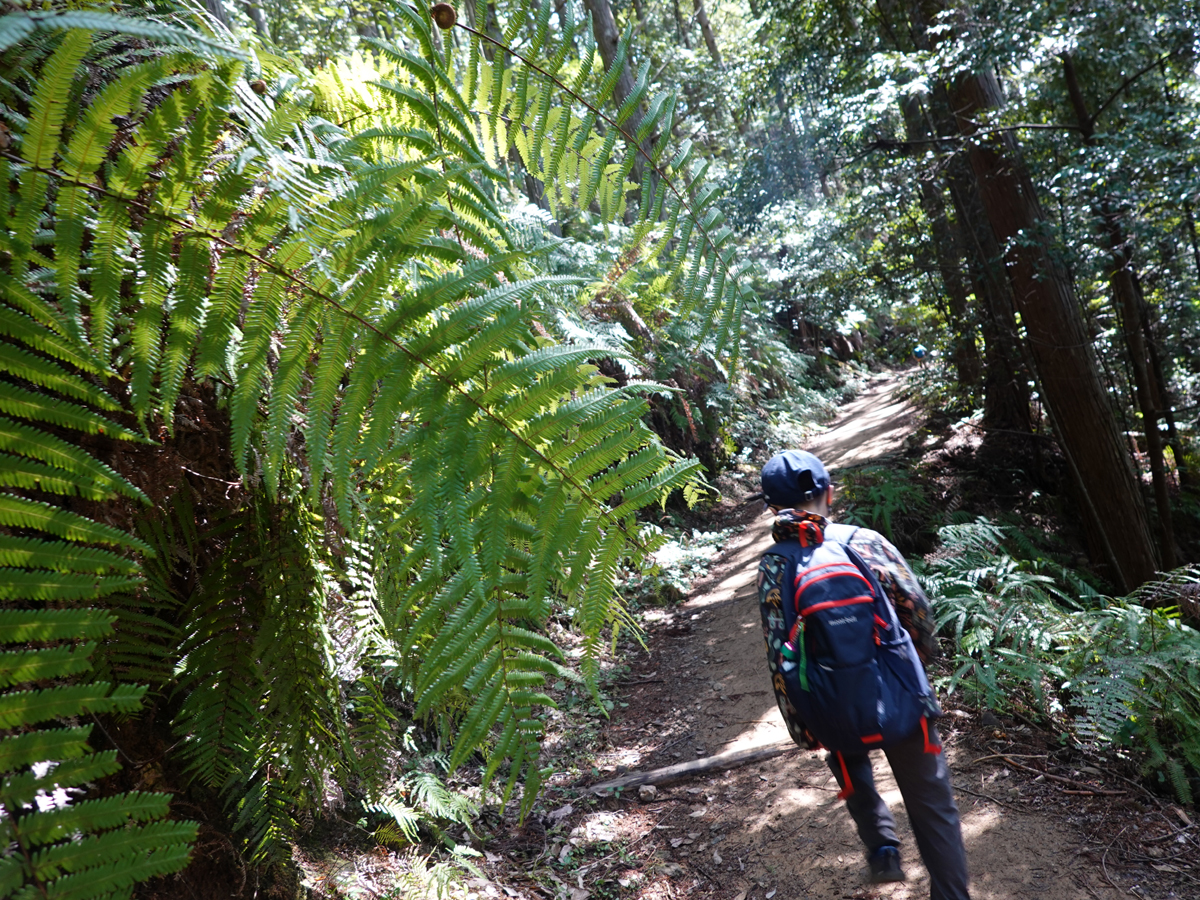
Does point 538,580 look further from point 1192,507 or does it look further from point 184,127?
point 1192,507

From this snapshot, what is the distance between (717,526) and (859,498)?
230 cm

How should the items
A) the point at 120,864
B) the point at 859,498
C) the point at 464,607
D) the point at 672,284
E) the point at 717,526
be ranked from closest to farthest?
the point at 120,864 → the point at 464,607 → the point at 672,284 → the point at 859,498 → the point at 717,526

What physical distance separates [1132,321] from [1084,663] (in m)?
4.37

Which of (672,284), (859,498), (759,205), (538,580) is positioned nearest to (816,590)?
(672,284)

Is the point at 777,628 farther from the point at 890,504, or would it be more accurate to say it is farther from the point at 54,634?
the point at 890,504

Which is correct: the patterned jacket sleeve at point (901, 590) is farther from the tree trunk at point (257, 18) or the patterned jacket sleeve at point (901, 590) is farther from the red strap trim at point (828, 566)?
the tree trunk at point (257, 18)

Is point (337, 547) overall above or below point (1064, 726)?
above

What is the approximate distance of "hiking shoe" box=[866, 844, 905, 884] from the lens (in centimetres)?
319

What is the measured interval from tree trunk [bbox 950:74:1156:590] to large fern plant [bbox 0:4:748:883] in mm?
7292

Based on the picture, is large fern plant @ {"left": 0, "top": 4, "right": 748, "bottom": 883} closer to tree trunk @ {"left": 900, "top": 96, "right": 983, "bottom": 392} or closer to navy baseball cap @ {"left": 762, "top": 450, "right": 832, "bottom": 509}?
navy baseball cap @ {"left": 762, "top": 450, "right": 832, "bottom": 509}

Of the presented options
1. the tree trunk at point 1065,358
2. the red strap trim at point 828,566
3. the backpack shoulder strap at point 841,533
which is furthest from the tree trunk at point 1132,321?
the red strap trim at point 828,566

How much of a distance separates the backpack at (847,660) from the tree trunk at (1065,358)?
587cm

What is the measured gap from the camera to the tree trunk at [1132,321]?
257 inches

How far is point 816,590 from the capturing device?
2793 mm
